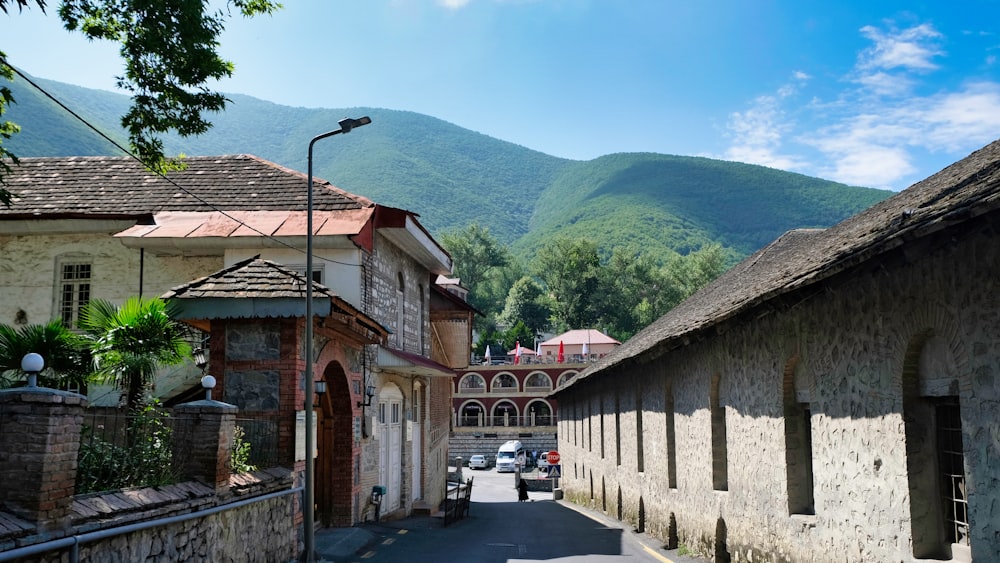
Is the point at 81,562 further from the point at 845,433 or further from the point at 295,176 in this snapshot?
the point at 295,176

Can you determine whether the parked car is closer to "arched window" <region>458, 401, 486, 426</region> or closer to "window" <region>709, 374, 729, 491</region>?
"arched window" <region>458, 401, 486, 426</region>

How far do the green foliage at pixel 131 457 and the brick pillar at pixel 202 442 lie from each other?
6.0 inches

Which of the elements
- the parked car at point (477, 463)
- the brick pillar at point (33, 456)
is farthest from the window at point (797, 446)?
the parked car at point (477, 463)

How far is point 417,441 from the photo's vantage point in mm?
27250

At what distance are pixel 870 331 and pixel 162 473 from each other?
311 inches

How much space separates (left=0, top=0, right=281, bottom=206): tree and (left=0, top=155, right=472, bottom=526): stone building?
8.02ft

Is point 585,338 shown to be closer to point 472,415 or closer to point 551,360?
point 551,360

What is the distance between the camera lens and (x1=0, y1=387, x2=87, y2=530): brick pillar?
7.00 meters

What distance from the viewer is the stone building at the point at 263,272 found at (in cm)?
1362

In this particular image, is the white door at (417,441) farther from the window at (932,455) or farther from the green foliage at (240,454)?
the window at (932,455)

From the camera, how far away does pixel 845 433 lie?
1057cm

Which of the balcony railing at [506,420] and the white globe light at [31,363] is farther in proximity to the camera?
the balcony railing at [506,420]

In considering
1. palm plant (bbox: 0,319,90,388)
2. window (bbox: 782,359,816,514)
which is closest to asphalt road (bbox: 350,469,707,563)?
window (bbox: 782,359,816,514)

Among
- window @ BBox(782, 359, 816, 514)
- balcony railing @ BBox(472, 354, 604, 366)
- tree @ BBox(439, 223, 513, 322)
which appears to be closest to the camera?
window @ BBox(782, 359, 816, 514)
